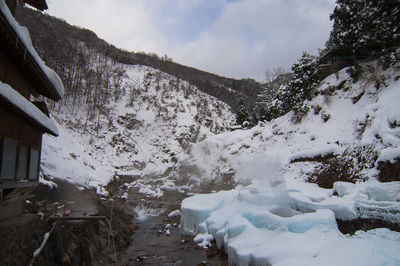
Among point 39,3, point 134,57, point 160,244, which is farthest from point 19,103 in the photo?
point 134,57

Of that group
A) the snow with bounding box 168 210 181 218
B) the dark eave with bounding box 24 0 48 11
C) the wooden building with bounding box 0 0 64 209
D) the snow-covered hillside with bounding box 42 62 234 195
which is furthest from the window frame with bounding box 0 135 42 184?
the snow with bounding box 168 210 181 218

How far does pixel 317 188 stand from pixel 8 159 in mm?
14026

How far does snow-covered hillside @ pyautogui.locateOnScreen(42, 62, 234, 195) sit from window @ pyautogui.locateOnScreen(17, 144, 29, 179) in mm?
10685

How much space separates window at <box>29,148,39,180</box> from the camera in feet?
25.0

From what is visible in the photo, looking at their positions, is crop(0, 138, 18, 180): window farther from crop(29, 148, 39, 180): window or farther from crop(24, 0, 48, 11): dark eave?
crop(24, 0, 48, 11): dark eave

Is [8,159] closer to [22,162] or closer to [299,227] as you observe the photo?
[22,162]

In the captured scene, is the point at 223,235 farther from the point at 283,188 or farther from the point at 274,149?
the point at 274,149

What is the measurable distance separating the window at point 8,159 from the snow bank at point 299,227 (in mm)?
7479

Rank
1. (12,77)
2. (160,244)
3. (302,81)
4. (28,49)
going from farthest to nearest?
(302,81) → (160,244) → (12,77) → (28,49)

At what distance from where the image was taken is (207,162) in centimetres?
2859

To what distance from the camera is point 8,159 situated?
6.15 m

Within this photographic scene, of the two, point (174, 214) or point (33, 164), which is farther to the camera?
point (174, 214)

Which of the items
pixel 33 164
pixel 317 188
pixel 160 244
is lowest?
pixel 160 244

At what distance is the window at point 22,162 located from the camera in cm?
680
